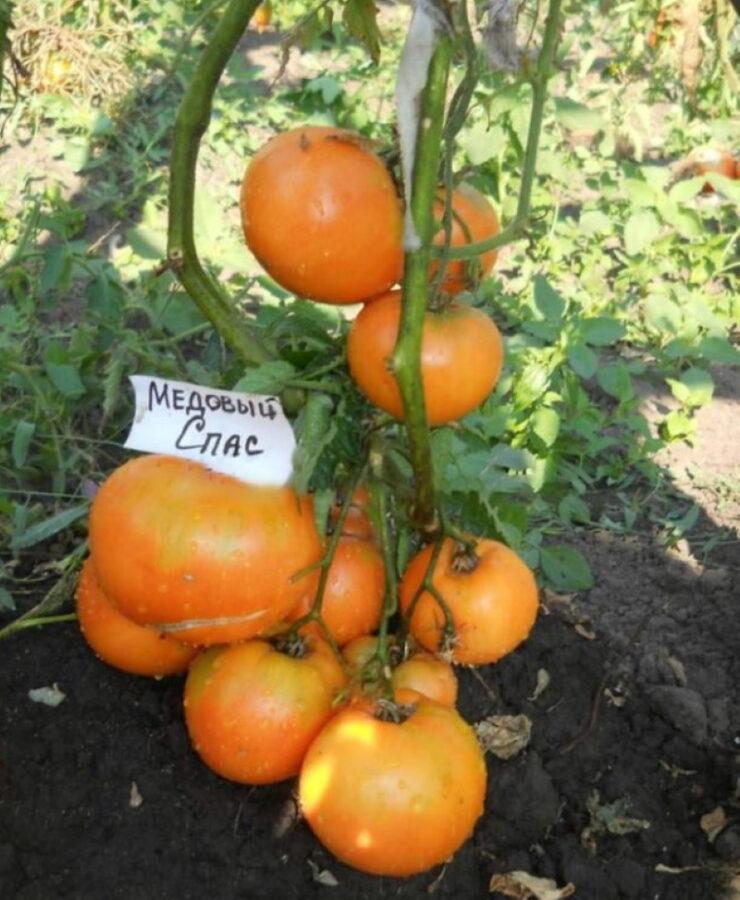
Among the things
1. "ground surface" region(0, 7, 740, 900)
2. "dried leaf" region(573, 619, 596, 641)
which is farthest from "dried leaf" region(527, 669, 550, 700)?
"dried leaf" region(573, 619, 596, 641)

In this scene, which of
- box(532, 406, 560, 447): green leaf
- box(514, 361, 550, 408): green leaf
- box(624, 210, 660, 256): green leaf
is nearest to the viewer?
box(532, 406, 560, 447): green leaf

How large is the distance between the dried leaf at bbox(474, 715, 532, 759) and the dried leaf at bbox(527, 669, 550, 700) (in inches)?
2.4

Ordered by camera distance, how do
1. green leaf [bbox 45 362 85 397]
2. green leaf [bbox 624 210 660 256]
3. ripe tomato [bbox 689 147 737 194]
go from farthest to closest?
ripe tomato [bbox 689 147 737 194], green leaf [bbox 624 210 660 256], green leaf [bbox 45 362 85 397]

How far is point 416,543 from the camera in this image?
1698mm

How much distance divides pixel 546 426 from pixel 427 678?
0.88 meters

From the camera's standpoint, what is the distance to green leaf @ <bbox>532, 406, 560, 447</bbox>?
228 cm

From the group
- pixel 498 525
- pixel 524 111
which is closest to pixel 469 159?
pixel 524 111

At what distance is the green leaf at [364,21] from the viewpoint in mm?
1305

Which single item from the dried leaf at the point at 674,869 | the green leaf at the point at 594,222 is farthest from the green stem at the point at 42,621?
the green leaf at the point at 594,222

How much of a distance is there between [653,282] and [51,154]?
2.02 meters

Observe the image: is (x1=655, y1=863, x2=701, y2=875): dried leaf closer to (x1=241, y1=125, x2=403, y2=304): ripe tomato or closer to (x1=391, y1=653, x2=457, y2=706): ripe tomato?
(x1=391, y1=653, x2=457, y2=706): ripe tomato

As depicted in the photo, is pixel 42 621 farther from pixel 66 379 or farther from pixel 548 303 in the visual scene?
pixel 548 303

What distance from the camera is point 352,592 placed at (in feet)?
5.09

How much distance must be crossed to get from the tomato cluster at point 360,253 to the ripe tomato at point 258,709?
0.36 m
